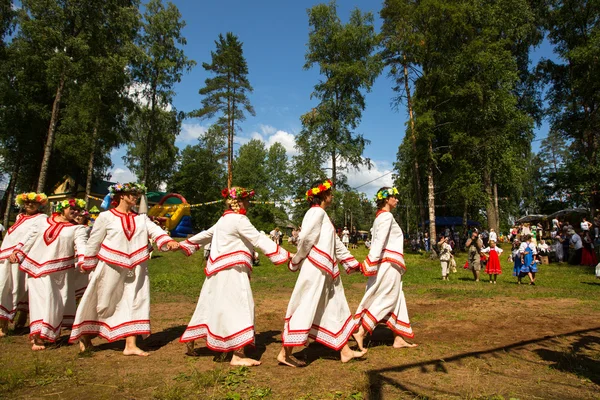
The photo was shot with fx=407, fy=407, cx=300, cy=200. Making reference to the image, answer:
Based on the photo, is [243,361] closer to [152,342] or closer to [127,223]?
[152,342]

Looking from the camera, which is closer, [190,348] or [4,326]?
[190,348]

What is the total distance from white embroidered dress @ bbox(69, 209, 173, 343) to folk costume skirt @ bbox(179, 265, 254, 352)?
0.81m

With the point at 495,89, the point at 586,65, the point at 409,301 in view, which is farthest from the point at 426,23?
the point at 409,301

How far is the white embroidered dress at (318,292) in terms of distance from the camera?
469 cm

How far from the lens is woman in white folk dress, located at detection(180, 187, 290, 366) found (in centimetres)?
469

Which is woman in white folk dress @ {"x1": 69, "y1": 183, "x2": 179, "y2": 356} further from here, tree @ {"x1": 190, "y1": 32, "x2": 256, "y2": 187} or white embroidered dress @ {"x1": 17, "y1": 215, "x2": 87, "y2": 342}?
tree @ {"x1": 190, "y1": 32, "x2": 256, "y2": 187}

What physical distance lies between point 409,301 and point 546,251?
15193 millimetres

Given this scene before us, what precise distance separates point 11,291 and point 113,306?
256 centimetres

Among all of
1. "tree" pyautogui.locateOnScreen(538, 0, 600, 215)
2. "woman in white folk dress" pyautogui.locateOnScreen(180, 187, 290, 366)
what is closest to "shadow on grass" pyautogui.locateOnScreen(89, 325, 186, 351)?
"woman in white folk dress" pyautogui.locateOnScreen(180, 187, 290, 366)

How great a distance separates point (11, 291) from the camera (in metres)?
6.46

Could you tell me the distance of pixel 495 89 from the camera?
23391mm

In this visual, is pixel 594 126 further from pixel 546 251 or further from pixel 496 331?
pixel 496 331

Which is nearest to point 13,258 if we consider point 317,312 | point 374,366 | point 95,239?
point 95,239

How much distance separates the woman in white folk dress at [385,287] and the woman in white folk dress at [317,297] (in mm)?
527
